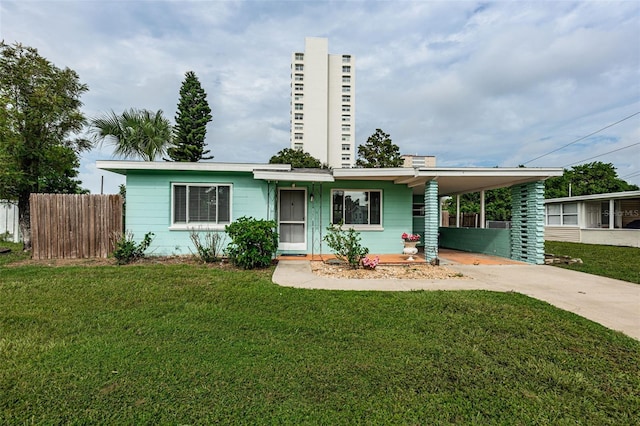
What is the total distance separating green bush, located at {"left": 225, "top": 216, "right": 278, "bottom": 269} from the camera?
697cm

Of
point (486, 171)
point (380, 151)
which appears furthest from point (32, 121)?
point (380, 151)

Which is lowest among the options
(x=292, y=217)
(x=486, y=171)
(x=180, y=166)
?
(x=292, y=217)

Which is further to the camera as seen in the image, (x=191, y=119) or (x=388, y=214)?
(x=191, y=119)

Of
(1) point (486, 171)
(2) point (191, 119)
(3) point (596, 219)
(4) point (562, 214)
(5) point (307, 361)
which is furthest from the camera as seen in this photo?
(2) point (191, 119)

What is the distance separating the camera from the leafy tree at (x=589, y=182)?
2562 centimetres

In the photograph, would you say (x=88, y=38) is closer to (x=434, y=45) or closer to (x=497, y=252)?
(x=434, y=45)

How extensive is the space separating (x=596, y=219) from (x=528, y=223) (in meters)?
12.8

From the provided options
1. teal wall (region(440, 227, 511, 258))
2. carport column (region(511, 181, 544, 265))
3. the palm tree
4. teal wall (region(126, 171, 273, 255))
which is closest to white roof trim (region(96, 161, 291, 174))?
teal wall (region(126, 171, 273, 255))

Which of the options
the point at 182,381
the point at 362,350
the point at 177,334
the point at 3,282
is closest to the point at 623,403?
the point at 362,350

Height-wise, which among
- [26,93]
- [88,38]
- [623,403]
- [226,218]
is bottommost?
[623,403]

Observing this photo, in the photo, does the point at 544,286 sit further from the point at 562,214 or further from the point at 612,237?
the point at 562,214

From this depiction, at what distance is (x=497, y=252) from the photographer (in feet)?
32.0

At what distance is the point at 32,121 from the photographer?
9047mm

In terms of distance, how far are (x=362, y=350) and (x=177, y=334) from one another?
2.13 metres
